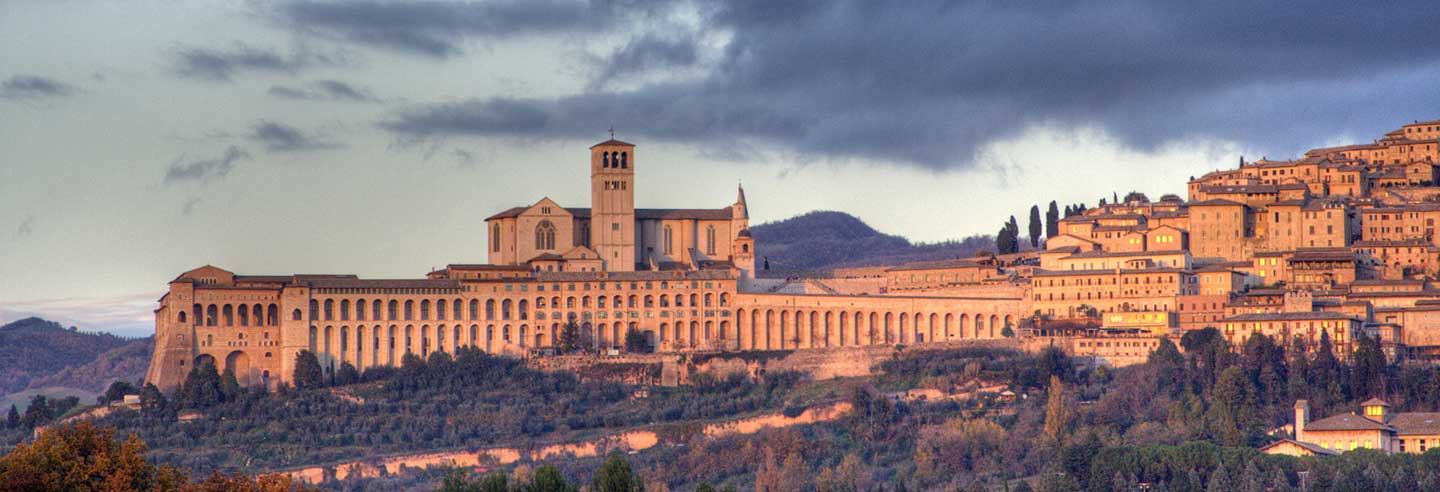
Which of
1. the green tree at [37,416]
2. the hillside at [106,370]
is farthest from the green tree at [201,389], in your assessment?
the hillside at [106,370]

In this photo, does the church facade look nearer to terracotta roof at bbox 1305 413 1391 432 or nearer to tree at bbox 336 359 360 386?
tree at bbox 336 359 360 386

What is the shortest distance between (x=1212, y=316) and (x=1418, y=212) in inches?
536

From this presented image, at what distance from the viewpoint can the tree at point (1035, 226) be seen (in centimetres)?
10762

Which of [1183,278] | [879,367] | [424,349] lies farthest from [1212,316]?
[424,349]

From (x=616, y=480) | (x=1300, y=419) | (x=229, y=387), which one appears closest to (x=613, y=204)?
(x=229, y=387)

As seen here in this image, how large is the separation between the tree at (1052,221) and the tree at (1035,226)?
0.69m

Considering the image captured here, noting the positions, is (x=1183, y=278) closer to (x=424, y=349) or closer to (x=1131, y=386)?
(x=1131, y=386)

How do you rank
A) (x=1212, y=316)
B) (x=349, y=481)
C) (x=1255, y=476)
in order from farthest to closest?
1. (x=1212, y=316)
2. (x=349, y=481)
3. (x=1255, y=476)

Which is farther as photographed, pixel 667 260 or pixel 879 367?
pixel 667 260

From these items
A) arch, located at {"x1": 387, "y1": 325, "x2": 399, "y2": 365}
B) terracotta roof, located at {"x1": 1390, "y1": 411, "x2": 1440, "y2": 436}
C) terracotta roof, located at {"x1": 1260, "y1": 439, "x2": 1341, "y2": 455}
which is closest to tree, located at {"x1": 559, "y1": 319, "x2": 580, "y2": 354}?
arch, located at {"x1": 387, "y1": 325, "x2": 399, "y2": 365}

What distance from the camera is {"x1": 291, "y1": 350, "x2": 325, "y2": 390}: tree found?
87.8 meters

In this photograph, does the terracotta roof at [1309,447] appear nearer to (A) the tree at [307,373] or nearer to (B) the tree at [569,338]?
(B) the tree at [569,338]

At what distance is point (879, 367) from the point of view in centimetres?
8650

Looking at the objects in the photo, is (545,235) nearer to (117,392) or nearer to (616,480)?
(117,392)
